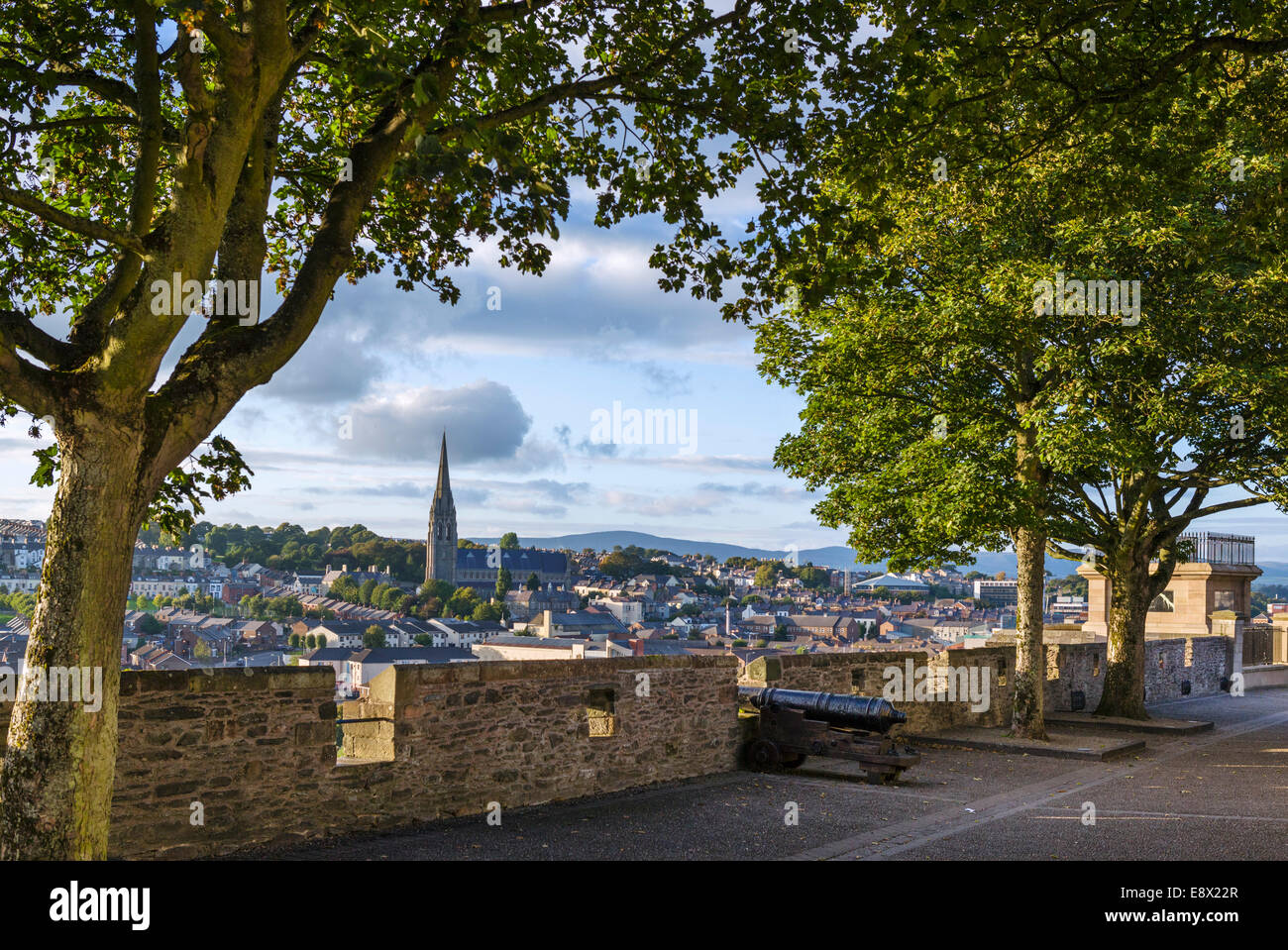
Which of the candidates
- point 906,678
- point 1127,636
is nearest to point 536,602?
point 1127,636

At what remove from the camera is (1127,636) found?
2070 centimetres

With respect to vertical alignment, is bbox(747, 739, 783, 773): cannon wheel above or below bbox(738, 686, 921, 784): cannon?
below

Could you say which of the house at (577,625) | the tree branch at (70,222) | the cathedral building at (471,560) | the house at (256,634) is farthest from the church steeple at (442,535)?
the tree branch at (70,222)

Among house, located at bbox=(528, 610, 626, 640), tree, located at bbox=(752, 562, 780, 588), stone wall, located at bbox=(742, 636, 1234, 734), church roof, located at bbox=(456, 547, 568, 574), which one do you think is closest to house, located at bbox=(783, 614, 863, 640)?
house, located at bbox=(528, 610, 626, 640)

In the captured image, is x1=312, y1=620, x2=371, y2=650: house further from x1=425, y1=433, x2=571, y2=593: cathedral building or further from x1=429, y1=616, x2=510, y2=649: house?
x1=425, y1=433, x2=571, y2=593: cathedral building

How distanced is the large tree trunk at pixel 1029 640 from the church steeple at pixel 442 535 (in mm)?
121636

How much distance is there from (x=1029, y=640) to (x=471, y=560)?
148823mm

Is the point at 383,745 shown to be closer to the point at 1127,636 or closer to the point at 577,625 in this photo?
the point at 1127,636

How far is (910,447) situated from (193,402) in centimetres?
1226

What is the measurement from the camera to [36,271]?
10656 mm

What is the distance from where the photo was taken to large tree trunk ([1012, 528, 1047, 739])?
1723 centimetres

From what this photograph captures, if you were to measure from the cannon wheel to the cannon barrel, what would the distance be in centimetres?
46
